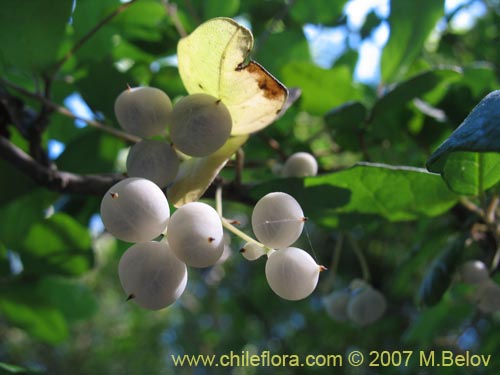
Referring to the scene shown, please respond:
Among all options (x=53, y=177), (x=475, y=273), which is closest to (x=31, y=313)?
(x=53, y=177)

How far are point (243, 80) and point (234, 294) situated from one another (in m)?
1.63

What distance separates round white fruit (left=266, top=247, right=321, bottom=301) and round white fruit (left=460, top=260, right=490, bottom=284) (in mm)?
287

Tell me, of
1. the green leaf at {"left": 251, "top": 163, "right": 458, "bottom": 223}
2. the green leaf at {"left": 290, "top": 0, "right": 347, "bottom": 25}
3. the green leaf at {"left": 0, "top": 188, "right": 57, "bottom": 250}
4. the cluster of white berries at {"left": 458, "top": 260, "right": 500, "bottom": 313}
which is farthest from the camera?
the green leaf at {"left": 290, "top": 0, "right": 347, "bottom": 25}

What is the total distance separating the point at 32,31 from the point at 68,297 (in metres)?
0.41

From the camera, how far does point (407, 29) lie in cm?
61

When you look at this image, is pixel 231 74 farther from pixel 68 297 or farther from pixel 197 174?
pixel 68 297

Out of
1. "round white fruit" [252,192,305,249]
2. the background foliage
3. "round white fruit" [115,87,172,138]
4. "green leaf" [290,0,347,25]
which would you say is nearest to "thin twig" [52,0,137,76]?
the background foliage

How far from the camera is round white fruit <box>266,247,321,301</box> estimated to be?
31 cm

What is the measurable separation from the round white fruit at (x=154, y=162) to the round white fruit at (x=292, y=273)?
9 centimetres

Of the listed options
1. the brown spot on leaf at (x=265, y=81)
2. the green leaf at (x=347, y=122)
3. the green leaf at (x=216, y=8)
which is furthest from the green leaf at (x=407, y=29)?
the brown spot on leaf at (x=265, y=81)

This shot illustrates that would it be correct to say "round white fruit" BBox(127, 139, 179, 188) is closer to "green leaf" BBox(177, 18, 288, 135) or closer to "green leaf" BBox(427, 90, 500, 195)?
"green leaf" BBox(177, 18, 288, 135)

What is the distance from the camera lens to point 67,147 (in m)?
0.64

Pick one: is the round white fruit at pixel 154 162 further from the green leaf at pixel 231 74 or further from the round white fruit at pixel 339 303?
the round white fruit at pixel 339 303

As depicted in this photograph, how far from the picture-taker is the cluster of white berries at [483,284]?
53cm
